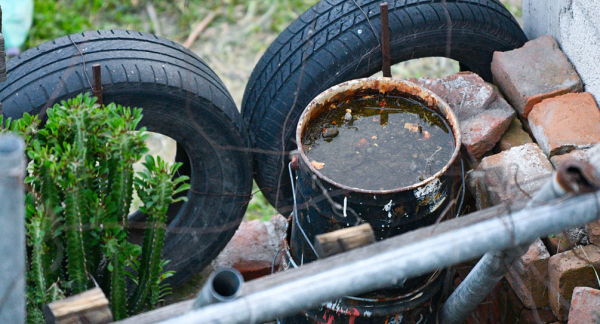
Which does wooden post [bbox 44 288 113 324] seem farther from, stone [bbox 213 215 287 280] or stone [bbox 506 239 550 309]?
stone [bbox 213 215 287 280]

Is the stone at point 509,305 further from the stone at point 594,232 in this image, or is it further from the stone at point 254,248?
the stone at point 254,248

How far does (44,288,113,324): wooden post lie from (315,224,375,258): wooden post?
0.58m

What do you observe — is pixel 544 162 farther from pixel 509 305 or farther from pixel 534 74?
pixel 509 305

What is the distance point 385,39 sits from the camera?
3104 mm

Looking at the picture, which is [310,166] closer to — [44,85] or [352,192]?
[352,192]

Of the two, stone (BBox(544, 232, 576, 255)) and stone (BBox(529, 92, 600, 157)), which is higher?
stone (BBox(529, 92, 600, 157))

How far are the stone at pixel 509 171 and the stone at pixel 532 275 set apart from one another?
0.88 feet

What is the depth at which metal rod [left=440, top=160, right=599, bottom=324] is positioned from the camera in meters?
1.33

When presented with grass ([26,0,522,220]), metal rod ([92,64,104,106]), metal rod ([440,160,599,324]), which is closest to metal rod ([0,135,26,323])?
metal rod ([440,160,599,324])

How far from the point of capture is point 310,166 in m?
2.20

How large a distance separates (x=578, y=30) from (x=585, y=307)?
147 cm

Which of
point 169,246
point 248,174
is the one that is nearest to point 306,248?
point 248,174

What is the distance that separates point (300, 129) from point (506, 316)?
1483 mm

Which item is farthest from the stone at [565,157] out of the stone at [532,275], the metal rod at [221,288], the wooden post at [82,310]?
the wooden post at [82,310]
